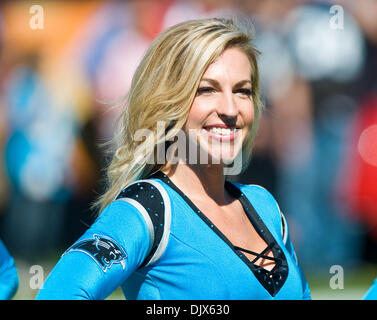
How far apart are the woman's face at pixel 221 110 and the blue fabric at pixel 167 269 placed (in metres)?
0.22

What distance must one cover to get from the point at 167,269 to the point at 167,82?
65 cm

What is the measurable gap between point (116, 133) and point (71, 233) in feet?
14.3

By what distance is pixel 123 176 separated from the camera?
7.39ft

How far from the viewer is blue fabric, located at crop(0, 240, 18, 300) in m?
2.25

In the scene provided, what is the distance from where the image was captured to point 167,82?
2176 millimetres

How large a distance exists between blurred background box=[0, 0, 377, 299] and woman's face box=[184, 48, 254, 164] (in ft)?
12.8

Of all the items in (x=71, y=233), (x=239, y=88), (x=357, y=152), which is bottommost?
(x=71, y=233)

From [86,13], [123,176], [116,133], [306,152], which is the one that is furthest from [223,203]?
[86,13]

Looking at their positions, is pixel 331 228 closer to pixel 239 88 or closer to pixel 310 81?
pixel 310 81

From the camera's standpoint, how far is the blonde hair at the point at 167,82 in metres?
2.12
